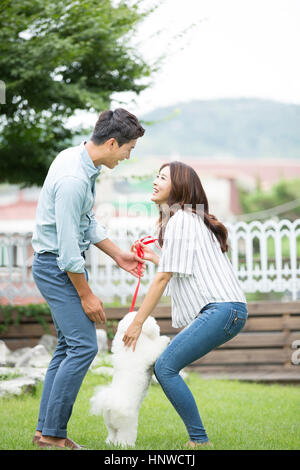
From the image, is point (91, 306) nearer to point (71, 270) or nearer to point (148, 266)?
point (71, 270)

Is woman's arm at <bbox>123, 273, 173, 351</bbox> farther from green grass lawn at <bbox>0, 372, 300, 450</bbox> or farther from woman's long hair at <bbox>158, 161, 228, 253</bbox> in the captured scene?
green grass lawn at <bbox>0, 372, 300, 450</bbox>

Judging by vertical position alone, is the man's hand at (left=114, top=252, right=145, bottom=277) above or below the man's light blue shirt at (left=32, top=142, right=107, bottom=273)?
below

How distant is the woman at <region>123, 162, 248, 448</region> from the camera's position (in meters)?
3.13

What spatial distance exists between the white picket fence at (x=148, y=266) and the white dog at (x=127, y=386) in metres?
4.13

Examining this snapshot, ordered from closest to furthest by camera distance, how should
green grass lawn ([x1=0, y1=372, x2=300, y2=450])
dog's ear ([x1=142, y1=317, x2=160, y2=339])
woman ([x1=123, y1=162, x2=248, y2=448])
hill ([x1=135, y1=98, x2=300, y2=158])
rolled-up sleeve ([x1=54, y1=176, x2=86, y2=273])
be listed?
rolled-up sleeve ([x1=54, y1=176, x2=86, y2=273]), woman ([x1=123, y1=162, x2=248, y2=448]), dog's ear ([x1=142, y1=317, x2=160, y2=339]), green grass lawn ([x1=0, y1=372, x2=300, y2=450]), hill ([x1=135, y1=98, x2=300, y2=158])

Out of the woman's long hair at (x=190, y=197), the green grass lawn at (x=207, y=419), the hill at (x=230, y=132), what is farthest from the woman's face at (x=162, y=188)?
the hill at (x=230, y=132)

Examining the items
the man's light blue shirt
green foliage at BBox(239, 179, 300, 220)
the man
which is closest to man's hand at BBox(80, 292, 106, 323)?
the man

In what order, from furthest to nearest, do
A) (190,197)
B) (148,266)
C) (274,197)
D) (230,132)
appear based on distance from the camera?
(230,132) → (274,197) → (148,266) → (190,197)

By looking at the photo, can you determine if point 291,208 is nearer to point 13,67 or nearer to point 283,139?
point 13,67

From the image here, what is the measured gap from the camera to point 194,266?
322 cm

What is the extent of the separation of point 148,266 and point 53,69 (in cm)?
267

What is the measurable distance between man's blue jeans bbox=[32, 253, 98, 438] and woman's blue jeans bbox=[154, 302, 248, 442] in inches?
15.8

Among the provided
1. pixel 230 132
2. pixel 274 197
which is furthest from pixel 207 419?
pixel 230 132

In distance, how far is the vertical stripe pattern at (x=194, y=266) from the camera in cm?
318
